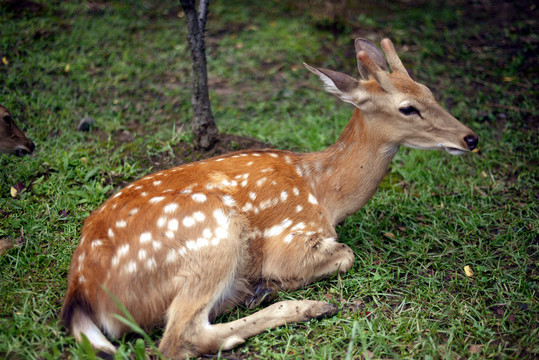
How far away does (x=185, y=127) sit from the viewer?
5.16 meters

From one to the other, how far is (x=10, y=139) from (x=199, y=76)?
1758 mm

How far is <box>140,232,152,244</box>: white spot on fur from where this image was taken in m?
2.81

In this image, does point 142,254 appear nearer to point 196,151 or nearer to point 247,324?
point 247,324

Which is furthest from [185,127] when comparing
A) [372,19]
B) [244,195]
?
[372,19]

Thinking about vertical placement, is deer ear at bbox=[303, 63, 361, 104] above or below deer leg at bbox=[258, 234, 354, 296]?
above

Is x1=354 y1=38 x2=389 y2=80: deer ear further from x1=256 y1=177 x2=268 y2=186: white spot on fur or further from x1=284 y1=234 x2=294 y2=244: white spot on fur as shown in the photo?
x1=284 y1=234 x2=294 y2=244: white spot on fur

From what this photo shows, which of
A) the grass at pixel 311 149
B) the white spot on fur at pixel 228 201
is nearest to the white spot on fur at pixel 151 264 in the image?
the grass at pixel 311 149

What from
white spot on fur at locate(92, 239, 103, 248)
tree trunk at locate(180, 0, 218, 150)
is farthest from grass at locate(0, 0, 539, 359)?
white spot on fur at locate(92, 239, 103, 248)

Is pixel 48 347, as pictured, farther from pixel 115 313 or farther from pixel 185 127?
pixel 185 127

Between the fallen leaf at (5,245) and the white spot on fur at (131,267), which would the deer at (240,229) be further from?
the fallen leaf at (5,245)

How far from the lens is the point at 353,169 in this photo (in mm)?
3471

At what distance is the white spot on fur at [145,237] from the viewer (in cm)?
281

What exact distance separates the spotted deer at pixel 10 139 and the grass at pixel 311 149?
0.16 metres

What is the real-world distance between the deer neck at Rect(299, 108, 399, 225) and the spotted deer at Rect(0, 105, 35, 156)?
2560 mm
